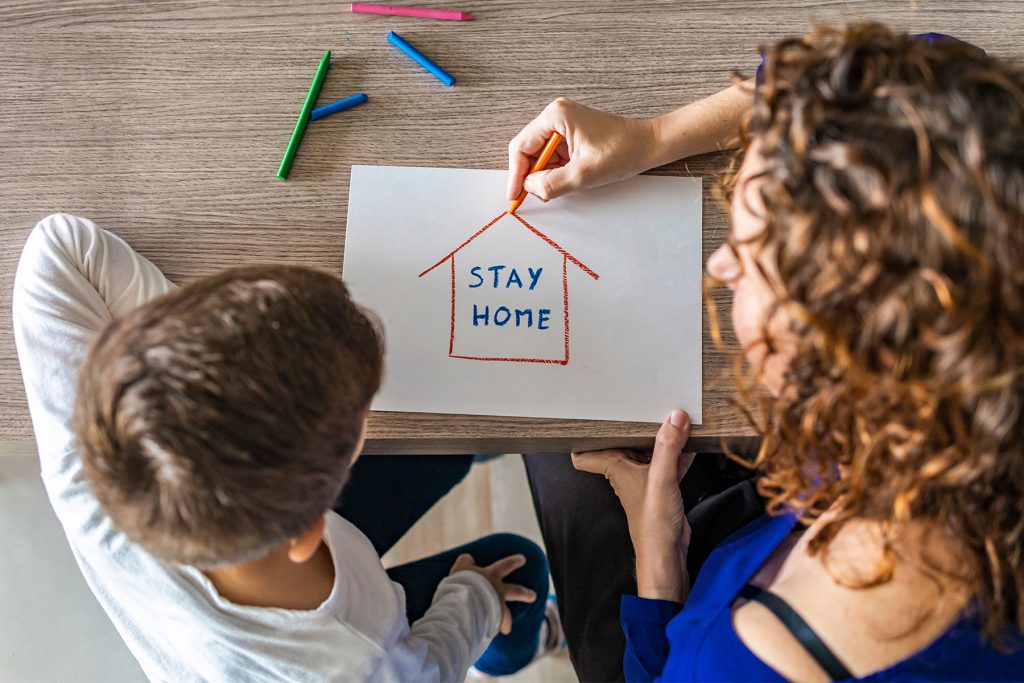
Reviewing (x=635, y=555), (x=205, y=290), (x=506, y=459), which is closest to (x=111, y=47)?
(x=205, y=290)

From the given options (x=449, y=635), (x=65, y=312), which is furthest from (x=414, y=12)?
(x=449, y=635)

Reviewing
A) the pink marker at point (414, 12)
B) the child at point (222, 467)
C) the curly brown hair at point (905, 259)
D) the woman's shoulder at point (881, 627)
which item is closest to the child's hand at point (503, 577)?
the child at point (222, 467)

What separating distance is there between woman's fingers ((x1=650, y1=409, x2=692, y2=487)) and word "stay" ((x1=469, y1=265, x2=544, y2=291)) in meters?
0.18

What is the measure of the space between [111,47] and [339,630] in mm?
612

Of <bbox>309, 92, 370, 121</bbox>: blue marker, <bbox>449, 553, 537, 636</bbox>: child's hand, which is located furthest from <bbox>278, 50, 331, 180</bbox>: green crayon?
<bbox>449, 553, 537, 636</bbox>: child's hand

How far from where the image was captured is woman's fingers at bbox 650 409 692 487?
657mm

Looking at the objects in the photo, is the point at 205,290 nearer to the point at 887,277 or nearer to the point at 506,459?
the point at 887,277

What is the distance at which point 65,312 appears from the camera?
25.5 inches

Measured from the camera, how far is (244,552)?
1.67ft

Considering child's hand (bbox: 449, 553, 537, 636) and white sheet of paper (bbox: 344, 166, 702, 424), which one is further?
child's hand (bbox: 449, 553, 537, 636)

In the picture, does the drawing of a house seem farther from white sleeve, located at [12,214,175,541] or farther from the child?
white sleeve, located at [12,214,175,541]

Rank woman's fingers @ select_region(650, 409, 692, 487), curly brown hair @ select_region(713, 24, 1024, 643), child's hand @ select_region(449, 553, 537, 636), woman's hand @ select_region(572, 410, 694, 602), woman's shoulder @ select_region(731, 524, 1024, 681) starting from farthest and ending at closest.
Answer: child's hand @ select_region(449, 553, 537, 636) → woman's hand @ select_region(572, 410, 694, 602) → woman's fingers @ select_region(650, 409, 692, 487) → woman's shoulder @ select_region(731, 524, 1024, 681) → curly brown hair @ select_region(713, 24, 1024, 643)

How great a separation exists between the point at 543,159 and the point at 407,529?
1.75 ft

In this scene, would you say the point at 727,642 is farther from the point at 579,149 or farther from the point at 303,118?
the point at 303,118
